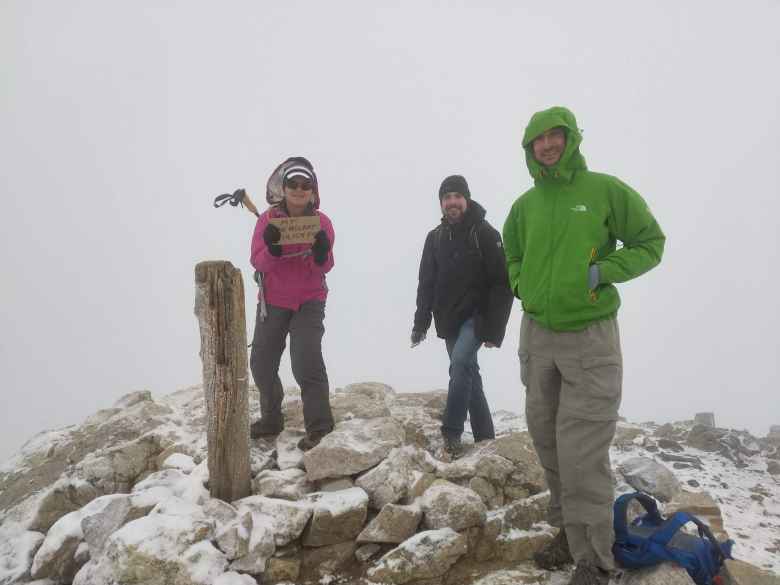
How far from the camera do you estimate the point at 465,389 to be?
18.5 feet

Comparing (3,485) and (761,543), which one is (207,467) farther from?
(761,543)

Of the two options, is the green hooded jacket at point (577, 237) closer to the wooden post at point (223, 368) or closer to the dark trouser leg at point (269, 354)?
the wooden post at point (223, 368)

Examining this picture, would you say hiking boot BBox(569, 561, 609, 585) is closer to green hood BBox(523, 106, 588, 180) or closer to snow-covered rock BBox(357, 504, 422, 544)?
snow-covered rock BBox(357, 504, 422, 544)

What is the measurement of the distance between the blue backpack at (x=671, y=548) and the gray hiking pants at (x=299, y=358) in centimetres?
314

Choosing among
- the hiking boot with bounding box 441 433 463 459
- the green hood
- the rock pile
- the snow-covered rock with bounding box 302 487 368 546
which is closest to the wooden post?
the rock pile

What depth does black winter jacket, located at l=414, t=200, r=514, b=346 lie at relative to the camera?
218 inches

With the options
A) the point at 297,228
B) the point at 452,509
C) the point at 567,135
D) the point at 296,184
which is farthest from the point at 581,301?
the point at 296,184

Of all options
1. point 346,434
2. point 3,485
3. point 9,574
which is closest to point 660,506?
point 346,434

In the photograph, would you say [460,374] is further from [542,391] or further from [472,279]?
[542,391]

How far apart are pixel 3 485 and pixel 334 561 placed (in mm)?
5649

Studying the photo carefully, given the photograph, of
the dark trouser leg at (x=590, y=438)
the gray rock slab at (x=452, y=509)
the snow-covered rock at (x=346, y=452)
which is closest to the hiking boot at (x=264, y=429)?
the snow-covered rock at (x=346, y=452)

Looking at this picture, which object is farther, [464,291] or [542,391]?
[464,291]

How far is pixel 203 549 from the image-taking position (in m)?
3.63

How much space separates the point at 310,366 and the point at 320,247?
4.49 feet
